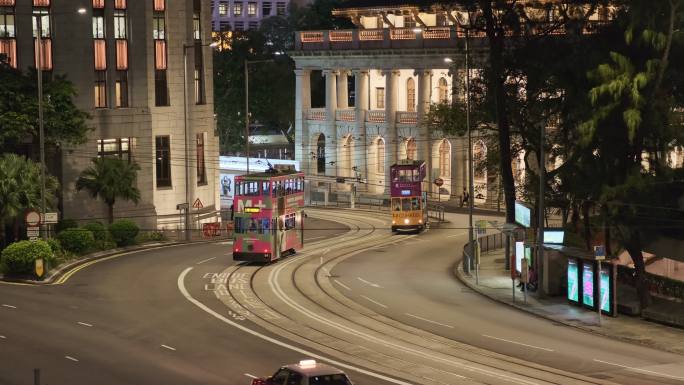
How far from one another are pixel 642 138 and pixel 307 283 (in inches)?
690

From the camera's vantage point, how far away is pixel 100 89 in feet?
263

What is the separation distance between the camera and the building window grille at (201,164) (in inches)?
3413

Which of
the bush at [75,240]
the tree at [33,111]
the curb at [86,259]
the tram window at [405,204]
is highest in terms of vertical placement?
the tree at [33,111]

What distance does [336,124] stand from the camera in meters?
111

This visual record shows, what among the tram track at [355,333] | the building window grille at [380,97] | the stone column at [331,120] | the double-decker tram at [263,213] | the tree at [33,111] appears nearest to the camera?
the tram track at [355,333]

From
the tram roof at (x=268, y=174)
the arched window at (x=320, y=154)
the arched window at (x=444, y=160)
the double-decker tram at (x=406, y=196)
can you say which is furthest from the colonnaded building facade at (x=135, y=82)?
the arched window at (x=320, y=154)

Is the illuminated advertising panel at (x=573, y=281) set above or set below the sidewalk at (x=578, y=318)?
above

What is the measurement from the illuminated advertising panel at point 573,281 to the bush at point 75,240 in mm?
27243

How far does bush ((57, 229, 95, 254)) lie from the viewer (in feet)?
212

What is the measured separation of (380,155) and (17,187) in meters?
50.0

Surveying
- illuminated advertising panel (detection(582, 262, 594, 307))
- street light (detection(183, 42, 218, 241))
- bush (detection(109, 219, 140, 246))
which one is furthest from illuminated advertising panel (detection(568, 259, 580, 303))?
street light (detection(183, 42, 218, 241))

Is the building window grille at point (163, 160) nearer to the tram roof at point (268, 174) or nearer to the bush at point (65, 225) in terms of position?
the bush at point (65, 225)

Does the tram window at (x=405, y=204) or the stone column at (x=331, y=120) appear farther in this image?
the stone column at (x=331, y=120)

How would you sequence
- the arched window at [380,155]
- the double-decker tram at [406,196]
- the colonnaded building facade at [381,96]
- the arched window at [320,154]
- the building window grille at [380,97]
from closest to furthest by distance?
the double-decker tram at [406,196]
the colonnaded building facade at [381,96]
the arched window at [380,155]
the building window grille at [380,97]
the arched window at [320,154]
